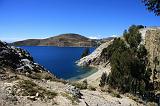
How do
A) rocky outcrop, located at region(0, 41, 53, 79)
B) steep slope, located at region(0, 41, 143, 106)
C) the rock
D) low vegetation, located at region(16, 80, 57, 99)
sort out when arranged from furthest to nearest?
rocky outcrop, located at region(0, 41, 53, 79) < the rock < low vegetation, located at region(16, 80, 57, 99) < steep slope, located at region(0, 41, 143, 106)

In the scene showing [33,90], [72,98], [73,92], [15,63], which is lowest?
[72,98]

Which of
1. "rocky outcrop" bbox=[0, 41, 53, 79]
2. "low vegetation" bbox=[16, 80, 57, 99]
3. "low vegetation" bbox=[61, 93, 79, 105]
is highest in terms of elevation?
"rocky outcrop" bbox=[0, 41, 53, 79]

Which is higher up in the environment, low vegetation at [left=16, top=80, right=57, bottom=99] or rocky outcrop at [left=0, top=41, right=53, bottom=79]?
rocky outcrop at [left=0, top=41, right=53, bottom=79]

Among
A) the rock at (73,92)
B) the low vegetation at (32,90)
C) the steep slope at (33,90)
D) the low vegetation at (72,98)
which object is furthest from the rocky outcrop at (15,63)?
the low vegetation at (72,98)

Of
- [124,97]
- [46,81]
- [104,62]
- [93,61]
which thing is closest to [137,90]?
[124,97]

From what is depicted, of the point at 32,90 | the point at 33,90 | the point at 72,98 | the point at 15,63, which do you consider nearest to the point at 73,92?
the point at 72,98

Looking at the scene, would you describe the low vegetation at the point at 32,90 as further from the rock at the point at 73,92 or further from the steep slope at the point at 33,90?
the rock at the point at 73,92

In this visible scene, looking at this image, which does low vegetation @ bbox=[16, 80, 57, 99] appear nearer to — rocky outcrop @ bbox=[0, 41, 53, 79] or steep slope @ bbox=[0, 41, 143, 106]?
steep slope @ bbox=[0, 41, 143, 106]

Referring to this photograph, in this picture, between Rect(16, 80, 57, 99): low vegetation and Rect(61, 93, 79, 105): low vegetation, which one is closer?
Rect(16, 80, 57, 99): low vegetation

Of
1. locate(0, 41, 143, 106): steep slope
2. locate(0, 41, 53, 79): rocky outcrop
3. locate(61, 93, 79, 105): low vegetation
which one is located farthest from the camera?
locate(0, 41, 53, 79): rocky outcrop

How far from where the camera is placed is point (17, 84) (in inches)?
950

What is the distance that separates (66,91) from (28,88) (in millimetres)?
3798

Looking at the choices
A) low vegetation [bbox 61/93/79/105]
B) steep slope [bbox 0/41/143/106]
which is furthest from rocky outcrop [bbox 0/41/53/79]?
low vegetation [bbox 61/93/79/105]

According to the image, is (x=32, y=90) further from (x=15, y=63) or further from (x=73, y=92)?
(x=15, y=63)
